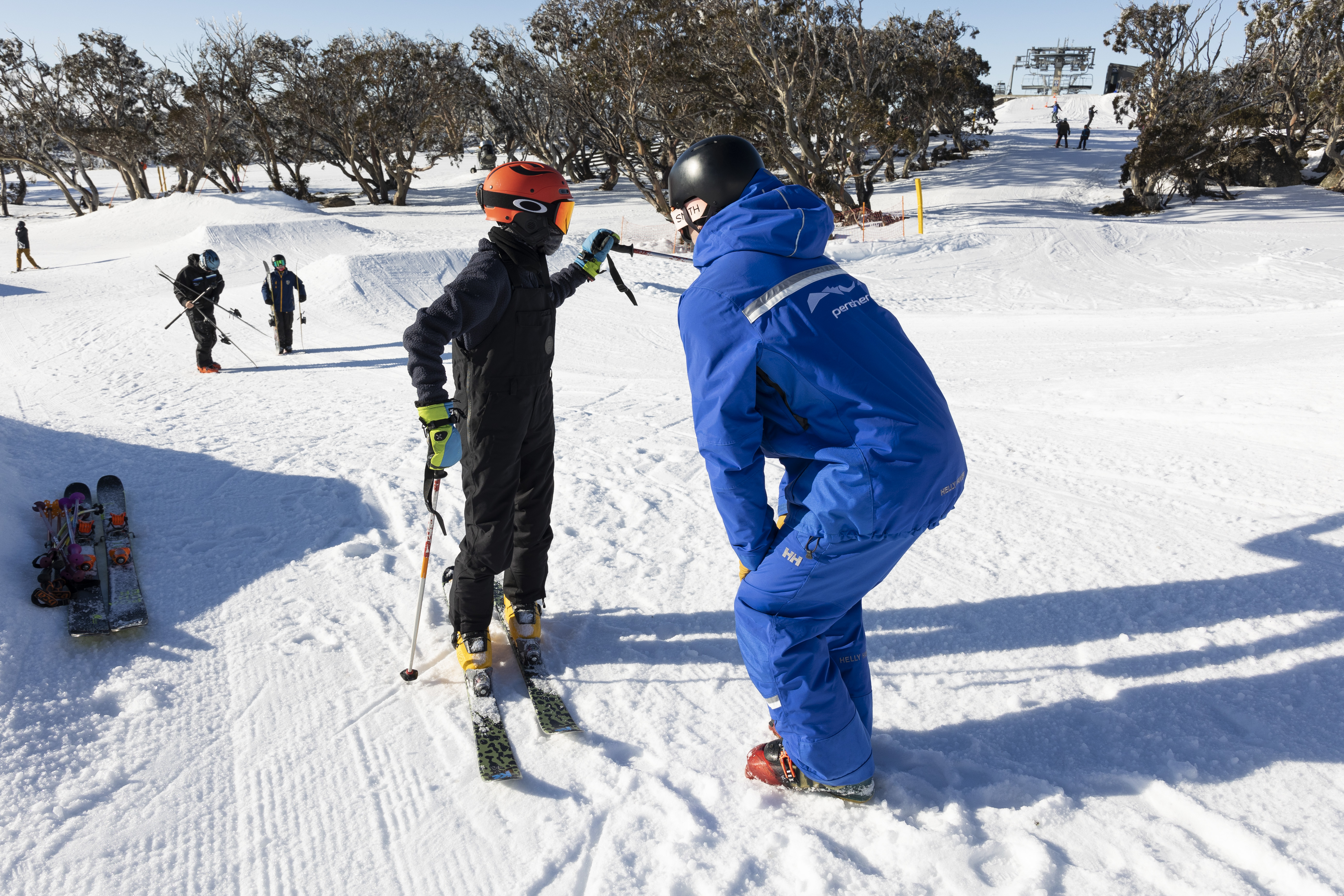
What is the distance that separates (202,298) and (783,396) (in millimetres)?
9308

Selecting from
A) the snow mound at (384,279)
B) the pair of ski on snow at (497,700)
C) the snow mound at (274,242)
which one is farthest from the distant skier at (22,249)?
the pair of ski on snow at (497,700)

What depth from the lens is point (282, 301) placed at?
9.56 meters

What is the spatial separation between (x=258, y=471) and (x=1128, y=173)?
28052mm

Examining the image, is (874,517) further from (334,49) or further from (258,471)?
(334,49)

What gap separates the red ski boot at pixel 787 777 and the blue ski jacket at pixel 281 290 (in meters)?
9.20

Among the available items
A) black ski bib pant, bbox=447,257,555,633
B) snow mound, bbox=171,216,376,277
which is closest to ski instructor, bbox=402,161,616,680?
black ski bib pant, bbox=447,257,555,633

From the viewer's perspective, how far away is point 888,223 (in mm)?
20750

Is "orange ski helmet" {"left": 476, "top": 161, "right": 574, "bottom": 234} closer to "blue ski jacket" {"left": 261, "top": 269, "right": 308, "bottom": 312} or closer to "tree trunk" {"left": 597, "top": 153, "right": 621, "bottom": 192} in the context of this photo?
"blue ski jacket" {"left": 261, "top": 269, "right": 308, "bottom": 312}

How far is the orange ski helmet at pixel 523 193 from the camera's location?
291 centimetres

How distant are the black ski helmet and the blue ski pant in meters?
1.00

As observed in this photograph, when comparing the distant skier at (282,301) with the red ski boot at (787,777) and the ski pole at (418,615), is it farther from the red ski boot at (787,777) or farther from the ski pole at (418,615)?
the red ski boot at (787,777)

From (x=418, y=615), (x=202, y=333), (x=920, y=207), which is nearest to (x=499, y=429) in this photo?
(x=418, y=615)

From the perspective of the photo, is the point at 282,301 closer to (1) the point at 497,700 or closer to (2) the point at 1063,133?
(1) the point at 497,700

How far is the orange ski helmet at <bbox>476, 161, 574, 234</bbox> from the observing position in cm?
291
